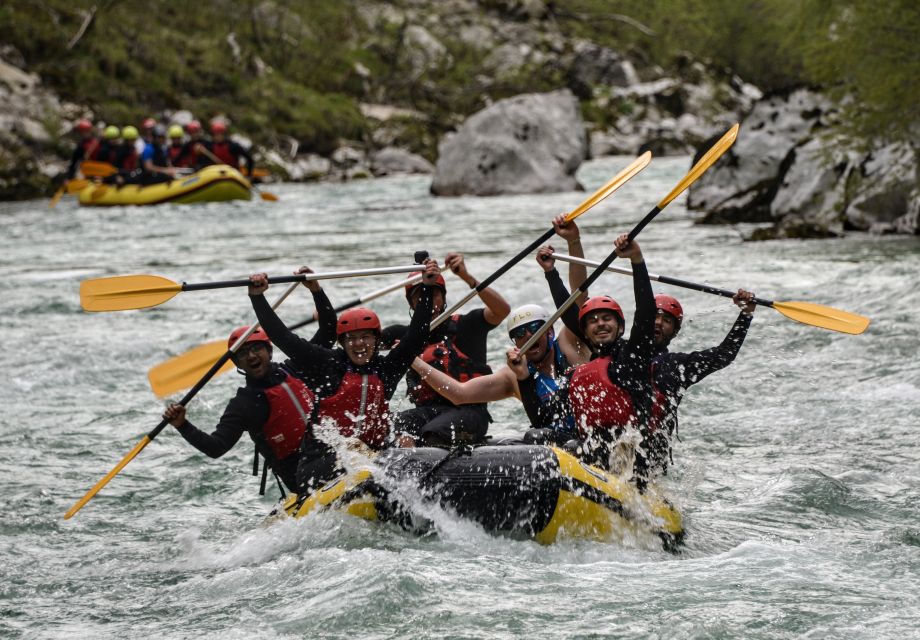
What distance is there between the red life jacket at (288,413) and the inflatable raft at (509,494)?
0.46 m

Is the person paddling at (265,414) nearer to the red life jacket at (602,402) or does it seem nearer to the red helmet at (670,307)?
the red life jacket at (602,402)

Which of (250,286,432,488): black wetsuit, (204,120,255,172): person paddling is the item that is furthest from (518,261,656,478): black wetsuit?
(204,120,255,172): person paddling

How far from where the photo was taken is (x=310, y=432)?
5211 mm

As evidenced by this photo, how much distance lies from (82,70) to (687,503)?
23976 mm

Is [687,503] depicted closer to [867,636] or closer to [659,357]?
[659,357]

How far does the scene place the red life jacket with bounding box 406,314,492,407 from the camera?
6062 millimetres

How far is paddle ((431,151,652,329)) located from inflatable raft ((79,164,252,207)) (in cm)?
1375

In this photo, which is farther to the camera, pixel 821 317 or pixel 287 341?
pixel 821 317

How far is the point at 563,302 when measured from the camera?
5961 mm

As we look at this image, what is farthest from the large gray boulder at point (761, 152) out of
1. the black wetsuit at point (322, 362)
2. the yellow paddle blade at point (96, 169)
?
the black wetsuit at point (322, 362)

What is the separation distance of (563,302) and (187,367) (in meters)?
2.05

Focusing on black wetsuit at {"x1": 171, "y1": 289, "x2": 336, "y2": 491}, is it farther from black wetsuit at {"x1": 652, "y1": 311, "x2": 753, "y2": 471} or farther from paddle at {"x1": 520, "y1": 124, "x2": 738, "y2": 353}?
black wetsuit at {"x1": 652, "y1": 311, "x2": 753, "y2": 471}

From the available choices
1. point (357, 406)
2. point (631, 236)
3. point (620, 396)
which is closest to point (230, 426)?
point (357, 406)

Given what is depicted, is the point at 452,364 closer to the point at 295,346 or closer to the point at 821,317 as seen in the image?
the point at 295,346
